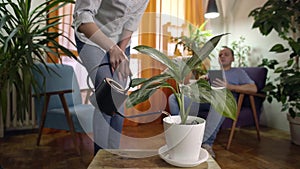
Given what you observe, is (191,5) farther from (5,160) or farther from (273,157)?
(5,160)

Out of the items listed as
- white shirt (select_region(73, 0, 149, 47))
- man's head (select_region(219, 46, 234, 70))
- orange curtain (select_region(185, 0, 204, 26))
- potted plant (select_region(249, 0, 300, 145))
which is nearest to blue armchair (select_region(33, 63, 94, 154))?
white shirt (select_region(73, 0, 149, 47))

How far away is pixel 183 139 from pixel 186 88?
14cm

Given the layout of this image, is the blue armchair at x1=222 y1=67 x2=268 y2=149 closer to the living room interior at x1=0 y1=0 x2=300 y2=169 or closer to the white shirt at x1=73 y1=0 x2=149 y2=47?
the living room interior at x1=0 y1=0 x2=300 y2=169

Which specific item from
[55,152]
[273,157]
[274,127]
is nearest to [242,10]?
[274,127]

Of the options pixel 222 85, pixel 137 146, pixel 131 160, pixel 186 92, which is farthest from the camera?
pixel 222 85

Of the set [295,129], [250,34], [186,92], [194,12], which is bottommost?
[295,129]

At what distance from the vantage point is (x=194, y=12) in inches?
134

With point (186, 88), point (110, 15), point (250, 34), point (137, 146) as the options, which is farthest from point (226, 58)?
point (186, 88)

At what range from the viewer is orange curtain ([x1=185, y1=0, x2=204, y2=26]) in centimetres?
335

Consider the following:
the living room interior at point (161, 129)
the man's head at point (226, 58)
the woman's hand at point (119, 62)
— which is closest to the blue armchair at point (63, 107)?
the living room interior at point (161, 129)

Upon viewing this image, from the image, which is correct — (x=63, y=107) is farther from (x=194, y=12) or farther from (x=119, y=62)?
(x=194, y=12)

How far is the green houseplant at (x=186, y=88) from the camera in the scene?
2.26ft

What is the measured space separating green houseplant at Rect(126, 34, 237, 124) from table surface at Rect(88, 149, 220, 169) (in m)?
0.15

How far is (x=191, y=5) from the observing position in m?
3.36
